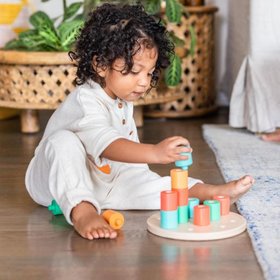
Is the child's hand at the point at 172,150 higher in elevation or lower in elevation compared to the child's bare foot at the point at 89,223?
higher

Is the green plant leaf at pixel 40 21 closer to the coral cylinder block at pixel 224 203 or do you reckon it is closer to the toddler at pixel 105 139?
the toddler at pixel 105 139

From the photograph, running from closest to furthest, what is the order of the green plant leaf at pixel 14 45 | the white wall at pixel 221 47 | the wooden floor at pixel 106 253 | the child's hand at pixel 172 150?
the wooden floor at pixel 106 253 → the child's hand at pixel 172 150 → the green plant leaf at pixel 14 45 → the white wall at pixel 221 47

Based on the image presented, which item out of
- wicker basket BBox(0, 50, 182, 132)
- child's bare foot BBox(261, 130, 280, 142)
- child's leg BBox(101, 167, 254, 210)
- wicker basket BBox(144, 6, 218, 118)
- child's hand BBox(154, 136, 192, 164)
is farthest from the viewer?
wicker basket BBox(144, 6, 218, 118)

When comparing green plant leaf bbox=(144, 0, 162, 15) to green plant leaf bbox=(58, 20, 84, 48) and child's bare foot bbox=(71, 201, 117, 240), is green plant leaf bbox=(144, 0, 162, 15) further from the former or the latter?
child's bare foot bbox=(71, 201, 117, 240)

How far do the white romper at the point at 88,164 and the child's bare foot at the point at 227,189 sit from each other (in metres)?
0.03

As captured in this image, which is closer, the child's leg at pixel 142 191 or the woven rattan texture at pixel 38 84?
the child's leg at pixel 142 191

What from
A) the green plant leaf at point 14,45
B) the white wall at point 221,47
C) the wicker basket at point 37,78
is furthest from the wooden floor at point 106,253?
the white wall at point 221,47

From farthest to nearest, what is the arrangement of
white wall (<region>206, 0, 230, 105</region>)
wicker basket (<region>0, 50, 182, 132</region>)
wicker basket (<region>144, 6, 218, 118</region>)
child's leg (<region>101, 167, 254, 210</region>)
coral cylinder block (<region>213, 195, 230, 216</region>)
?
white wall (<region>206, 0, 230, 105</region>) < wicker basket (<region>144, 6, 218, 118</region>) < wicker basket (<region>0, 50, 182, 132</region>) < child's leg (<region>101, 167, 254, 210</region>) < coral cylinder block (<region>213, 195, 230, 216</region>)

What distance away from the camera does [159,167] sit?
2.11m

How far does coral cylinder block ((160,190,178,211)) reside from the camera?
1.47 metres

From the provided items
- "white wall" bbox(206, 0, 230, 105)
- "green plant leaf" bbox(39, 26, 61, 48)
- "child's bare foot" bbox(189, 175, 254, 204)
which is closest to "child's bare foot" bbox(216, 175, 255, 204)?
"child's bare foot" bbox(189, 175, 254, 204)

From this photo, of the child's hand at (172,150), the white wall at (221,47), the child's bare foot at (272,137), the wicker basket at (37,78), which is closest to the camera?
the child's hand at (172,150)

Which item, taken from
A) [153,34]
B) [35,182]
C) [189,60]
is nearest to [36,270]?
[35,182]

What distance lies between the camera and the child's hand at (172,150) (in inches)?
57.1
